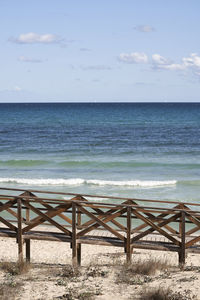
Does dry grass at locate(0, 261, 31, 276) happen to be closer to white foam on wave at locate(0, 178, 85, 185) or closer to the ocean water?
the ocean water

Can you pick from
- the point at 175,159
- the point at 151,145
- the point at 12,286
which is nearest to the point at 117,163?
the point at 175,159

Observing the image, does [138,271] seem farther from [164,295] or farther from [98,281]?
[164,295]

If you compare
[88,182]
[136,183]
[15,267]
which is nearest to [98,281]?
[15,267]

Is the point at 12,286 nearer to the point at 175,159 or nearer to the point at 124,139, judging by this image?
the point at 175,159

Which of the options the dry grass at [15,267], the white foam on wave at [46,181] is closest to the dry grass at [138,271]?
the dry grass at [15,267]

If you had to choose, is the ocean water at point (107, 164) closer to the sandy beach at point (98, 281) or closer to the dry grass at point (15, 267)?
the sandy beach at point (98, 281)

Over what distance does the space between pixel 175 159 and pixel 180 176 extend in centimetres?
653

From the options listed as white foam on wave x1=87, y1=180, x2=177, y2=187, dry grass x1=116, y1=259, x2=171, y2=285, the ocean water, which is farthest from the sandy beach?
white foam on wave x1=87, y1=180, x2=177, y2=187

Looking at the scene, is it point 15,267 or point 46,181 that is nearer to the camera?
point 15,267

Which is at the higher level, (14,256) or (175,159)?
(175,159)

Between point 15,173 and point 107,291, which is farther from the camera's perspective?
point 15,173

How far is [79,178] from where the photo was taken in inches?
1056

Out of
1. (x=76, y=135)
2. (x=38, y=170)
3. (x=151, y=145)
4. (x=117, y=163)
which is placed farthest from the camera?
(x=76, y=135)

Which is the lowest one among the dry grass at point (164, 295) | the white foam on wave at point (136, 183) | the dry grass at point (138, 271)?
the dry grass at point (164, 295)
